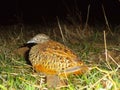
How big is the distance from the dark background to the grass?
19.0 inches

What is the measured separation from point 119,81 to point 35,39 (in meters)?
0.95

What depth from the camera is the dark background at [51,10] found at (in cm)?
698

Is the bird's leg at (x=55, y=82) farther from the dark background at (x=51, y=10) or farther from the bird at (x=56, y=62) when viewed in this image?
the dark background at (x=51, y=10)

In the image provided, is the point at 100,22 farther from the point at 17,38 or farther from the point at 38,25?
the point at 17,38

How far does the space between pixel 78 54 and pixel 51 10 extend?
2.62m

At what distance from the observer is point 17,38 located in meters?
5.67

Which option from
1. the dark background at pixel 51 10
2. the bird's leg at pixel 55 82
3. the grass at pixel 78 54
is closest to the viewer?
the grass at pixel 78 54

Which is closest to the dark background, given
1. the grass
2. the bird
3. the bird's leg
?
the grass

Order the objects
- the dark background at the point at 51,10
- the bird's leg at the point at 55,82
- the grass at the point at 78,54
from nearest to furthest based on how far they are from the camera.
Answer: the grass at the point at 78,54
the bird's leg at the point at 55,82
the dark background at the point at 51,10

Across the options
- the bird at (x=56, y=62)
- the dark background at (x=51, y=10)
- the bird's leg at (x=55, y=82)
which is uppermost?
the dark background at (x=51, y=10)

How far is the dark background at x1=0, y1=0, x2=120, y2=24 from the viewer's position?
6.98m

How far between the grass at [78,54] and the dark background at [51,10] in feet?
1.59

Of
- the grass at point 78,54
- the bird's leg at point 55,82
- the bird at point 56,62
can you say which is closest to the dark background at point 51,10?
the grass at point 78,54

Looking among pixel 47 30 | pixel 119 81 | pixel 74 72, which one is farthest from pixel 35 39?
pixel 47 30
